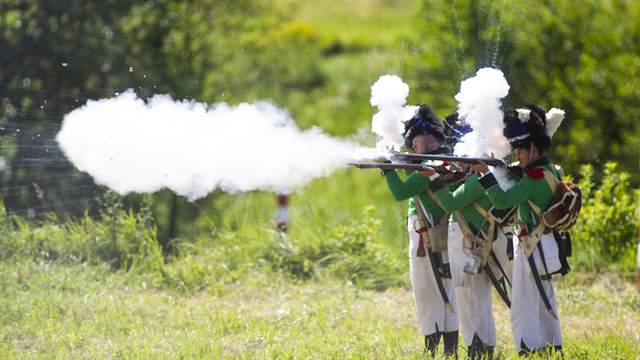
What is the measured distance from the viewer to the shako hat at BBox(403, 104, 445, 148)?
403 cm

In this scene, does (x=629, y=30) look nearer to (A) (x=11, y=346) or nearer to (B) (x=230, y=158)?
(B) (x=230, y=158)

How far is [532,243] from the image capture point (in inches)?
147

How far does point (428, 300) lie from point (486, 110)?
4.74 ft

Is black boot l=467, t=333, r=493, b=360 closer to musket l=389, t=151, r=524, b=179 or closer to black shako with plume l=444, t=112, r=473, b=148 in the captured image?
musket l=389, t=151, r=524, b=179

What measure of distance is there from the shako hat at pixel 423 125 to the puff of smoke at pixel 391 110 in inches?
1.9

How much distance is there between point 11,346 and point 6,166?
3.49 meters

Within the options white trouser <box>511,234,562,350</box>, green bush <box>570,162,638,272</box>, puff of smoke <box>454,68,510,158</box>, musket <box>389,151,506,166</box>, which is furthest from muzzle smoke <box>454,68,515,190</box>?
green bush <box>570,162,638,272</box>

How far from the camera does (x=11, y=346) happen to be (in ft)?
13.2

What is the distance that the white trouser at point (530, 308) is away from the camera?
3.76 m

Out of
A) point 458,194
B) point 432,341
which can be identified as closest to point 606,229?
point 432,341

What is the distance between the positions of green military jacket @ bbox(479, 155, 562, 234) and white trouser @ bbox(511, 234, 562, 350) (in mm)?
221

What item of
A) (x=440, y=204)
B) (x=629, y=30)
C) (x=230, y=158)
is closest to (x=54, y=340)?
(x=230, y=158)

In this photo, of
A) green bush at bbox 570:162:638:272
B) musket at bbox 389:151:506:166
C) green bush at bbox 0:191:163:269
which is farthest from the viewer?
green bush at bbox 570:162:638:272

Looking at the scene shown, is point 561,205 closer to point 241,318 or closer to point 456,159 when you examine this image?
point 456,159
